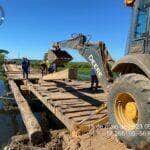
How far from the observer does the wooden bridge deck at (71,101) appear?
9016 millimetres

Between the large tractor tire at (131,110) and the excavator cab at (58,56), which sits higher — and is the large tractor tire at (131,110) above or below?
below

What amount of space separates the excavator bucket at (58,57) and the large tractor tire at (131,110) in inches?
322

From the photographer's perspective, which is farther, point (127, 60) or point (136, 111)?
point (127, 60)

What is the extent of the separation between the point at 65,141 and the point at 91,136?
94cm

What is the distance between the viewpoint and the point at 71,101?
1148cm

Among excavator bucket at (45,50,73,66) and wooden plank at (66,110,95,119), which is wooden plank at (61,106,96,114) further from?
excavator bucket at (45,50,73,66)

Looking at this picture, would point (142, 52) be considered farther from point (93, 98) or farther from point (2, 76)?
point (2, 76)

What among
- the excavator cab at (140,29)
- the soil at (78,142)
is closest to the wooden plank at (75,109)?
the soil at (78,142)

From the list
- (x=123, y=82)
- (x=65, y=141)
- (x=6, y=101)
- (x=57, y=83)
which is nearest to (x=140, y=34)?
(x=123, y=82)

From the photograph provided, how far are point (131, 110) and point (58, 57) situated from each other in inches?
349

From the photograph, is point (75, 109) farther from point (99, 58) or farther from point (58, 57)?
point (58, 57)

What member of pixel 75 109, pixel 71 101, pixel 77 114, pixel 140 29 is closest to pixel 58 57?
pixel 71 101

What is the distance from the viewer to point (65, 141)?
8.28 metres

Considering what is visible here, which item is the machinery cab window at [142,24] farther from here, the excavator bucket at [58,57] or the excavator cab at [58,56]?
the excavator bucket at [58,57]
